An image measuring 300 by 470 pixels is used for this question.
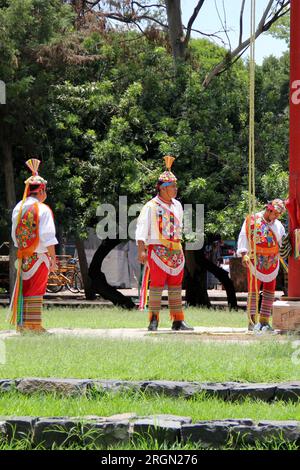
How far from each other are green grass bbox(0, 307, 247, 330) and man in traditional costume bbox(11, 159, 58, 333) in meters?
1.31

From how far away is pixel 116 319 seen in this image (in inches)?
634

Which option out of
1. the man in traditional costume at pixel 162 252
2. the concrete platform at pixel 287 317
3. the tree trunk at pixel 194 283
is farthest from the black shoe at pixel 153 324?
the tree trunk at pixel 194 283

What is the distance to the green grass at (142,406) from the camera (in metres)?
6.97

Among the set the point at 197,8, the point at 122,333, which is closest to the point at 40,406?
the point at 122,333

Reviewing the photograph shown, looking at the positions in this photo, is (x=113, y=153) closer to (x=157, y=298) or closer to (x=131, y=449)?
(x=157, y=298)

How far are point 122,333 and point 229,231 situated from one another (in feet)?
25.0

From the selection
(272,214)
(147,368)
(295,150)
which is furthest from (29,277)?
(147,368)

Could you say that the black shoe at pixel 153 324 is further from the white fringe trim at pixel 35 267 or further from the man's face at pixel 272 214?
the man's face at pixel 272 214

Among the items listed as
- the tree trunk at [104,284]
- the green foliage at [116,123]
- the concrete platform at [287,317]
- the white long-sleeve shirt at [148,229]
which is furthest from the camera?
the tree trunk at [104,284]

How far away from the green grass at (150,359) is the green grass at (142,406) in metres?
0.45

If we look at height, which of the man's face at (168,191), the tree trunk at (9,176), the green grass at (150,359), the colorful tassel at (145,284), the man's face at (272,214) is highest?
the tree trunk at (9,176)

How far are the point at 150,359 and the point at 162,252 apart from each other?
4074 mm

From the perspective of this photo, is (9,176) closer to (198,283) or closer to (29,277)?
(198,283)

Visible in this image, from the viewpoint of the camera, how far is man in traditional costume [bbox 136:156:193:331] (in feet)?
42.2
